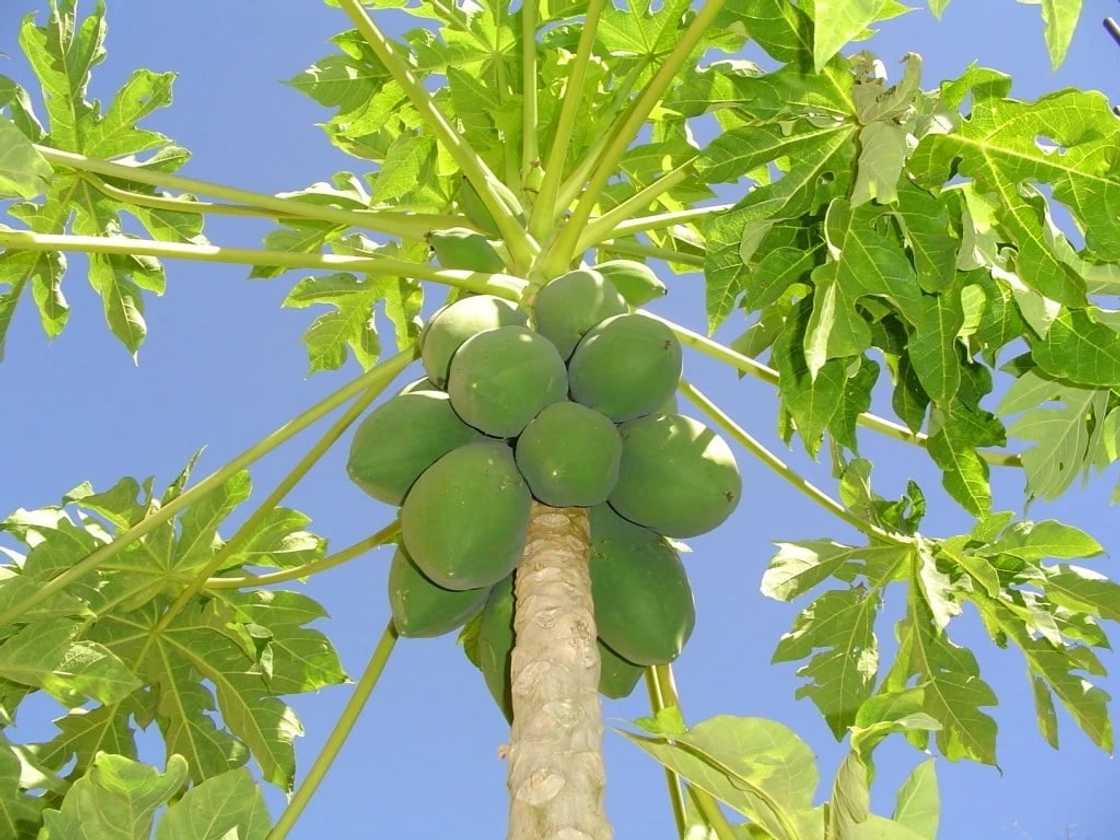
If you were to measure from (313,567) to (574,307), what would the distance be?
3.76ft

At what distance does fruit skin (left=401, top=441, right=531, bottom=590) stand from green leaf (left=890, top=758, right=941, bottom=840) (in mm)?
858

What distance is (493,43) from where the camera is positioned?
364 cm

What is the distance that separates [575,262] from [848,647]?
1.28 metres

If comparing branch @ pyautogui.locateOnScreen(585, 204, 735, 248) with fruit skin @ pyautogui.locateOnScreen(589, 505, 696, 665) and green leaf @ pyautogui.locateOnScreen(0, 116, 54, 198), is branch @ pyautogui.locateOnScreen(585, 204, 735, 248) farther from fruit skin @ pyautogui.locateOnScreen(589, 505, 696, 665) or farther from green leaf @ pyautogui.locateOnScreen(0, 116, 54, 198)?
green leaf @ pyautogui.locateOnScreen(0, 116, 54, 198)

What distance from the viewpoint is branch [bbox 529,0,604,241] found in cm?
288

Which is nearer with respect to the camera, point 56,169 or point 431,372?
point 431,372

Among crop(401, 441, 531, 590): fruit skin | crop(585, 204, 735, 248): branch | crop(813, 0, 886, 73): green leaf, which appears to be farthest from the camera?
crop(585, 204, 735, 248): branch

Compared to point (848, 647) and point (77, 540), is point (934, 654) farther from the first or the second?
point (77, 540)

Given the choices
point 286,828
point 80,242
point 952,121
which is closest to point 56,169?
point 80,242

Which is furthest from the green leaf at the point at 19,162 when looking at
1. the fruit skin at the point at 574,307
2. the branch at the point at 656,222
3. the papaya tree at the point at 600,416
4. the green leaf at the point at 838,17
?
the branch at the point at 656,222

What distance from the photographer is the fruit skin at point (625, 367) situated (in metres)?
2.27

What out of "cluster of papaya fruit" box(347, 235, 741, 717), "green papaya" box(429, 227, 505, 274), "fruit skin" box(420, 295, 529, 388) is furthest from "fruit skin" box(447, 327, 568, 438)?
"green papaya" box(429, 227, 505, 274)

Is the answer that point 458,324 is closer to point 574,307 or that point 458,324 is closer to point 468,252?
point 574,307

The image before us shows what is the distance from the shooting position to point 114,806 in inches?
75.3
